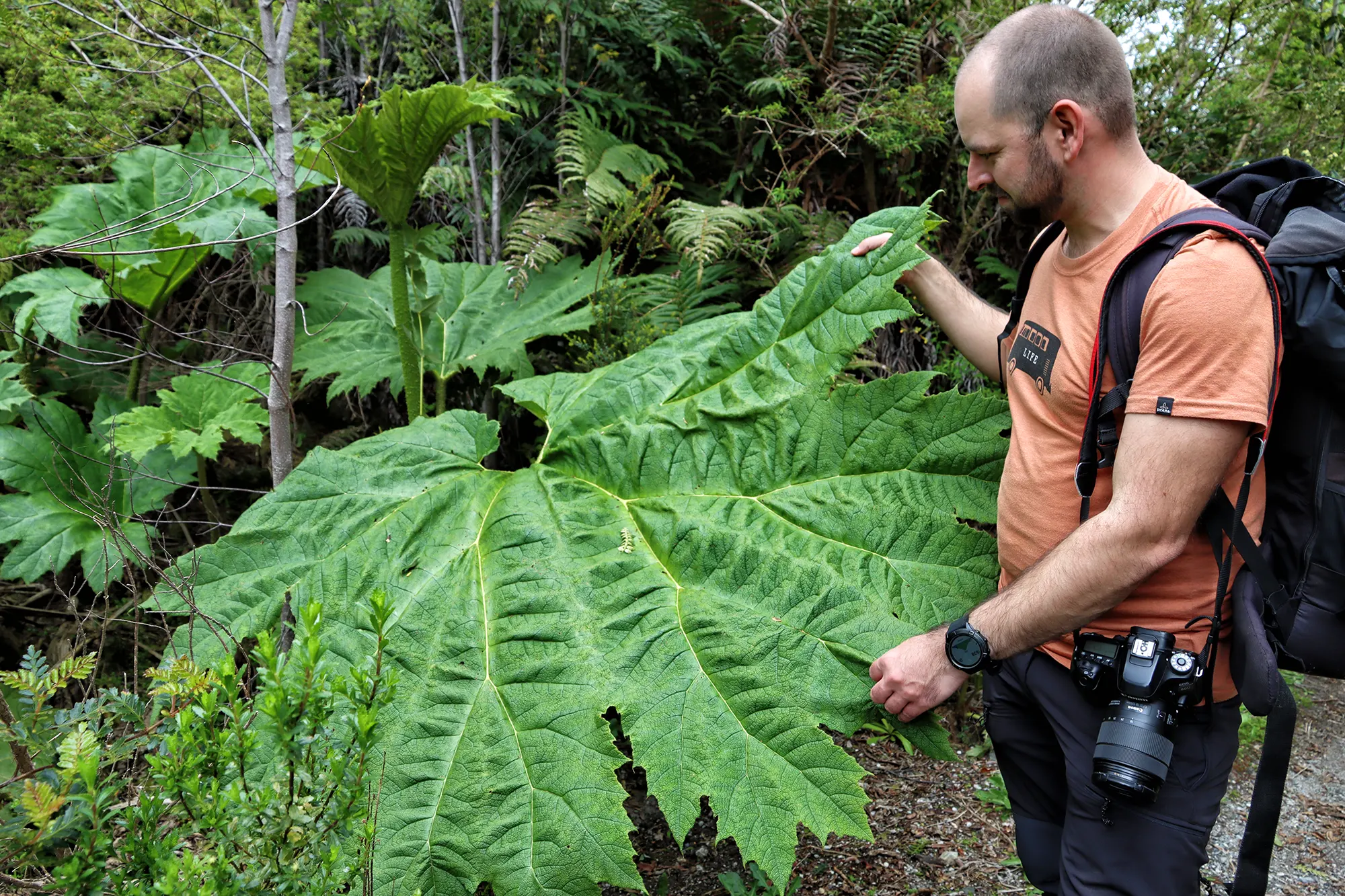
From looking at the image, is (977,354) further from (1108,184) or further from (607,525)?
(607,525)

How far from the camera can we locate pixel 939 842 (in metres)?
2.78

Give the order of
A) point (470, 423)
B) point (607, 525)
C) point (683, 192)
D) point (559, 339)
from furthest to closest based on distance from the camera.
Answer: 1. point (683, 192)
2. point (559, 339)
3. point (470, 423)
4. point (607, 525)

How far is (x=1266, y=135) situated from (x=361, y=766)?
16.2 ft

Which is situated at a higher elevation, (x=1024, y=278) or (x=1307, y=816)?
(x=1024, y=278)

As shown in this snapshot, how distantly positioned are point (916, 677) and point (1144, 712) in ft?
1.32

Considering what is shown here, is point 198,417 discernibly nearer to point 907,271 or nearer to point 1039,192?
point 907,271

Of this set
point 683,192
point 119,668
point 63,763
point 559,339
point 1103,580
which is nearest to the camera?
point 63,763

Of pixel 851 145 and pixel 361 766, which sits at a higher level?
pixel 851 145

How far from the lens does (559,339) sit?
12.6 ft

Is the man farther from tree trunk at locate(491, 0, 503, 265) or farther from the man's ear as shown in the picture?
tree trunk at locate(491, 0, 503, 265)

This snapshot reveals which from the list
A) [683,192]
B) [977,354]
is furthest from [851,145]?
[977,354]

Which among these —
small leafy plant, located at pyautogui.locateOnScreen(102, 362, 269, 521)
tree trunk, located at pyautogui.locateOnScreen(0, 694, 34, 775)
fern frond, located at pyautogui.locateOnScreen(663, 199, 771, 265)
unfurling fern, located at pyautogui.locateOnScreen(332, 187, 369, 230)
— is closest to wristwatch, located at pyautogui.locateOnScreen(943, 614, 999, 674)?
tree trunk, located at pyautogui.locateOnScreen(0, 694, 34, 775)

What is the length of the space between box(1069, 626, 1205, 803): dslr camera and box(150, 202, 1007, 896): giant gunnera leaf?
33 cm

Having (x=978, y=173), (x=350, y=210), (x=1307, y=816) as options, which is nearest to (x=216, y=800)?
(x=978, y=173)
